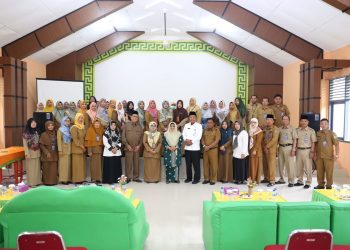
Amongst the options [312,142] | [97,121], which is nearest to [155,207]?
[97,121]

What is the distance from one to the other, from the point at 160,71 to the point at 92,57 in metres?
2.06

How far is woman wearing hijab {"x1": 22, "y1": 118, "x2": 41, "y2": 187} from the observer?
21.1 ft

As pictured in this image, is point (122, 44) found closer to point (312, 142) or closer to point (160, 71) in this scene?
point (160, 71)

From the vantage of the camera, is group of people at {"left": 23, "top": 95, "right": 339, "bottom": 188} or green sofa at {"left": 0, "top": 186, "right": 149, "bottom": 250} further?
group of people at {"left": 23, "top": 95, "right": 339, "bottom": 188}

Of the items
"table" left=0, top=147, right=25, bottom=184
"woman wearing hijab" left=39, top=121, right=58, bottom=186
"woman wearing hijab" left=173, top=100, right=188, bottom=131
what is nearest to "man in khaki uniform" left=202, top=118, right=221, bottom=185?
"woman wearing hijab" left=173, top=100, right=188, bottom=131

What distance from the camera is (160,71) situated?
10789 millimetres

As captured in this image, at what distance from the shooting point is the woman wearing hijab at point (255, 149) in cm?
654

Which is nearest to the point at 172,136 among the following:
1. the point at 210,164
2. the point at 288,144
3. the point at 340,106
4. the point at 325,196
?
the point at 210,164

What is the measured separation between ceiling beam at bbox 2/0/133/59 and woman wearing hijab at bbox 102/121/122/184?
8.40 feet

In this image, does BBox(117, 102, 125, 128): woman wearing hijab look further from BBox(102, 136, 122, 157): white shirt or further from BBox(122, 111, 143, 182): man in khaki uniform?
BBox(102, 136, 122, 157): white shirt

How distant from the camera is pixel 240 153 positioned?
6.62 meters

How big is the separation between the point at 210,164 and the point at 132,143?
62.8 inches

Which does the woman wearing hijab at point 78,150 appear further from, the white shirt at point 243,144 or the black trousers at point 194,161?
the white shirt at point 243,144

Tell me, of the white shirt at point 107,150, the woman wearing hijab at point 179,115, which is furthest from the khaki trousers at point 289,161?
the white shirt at point 107,150
